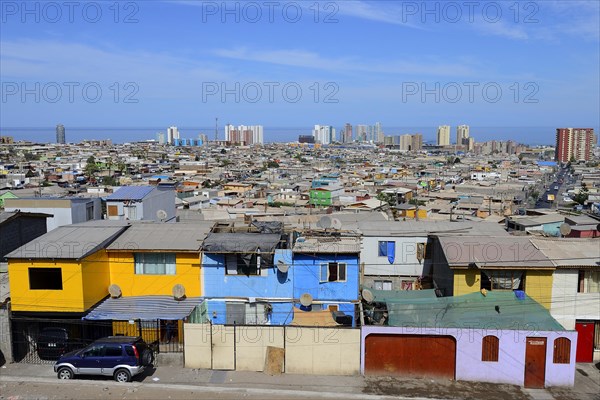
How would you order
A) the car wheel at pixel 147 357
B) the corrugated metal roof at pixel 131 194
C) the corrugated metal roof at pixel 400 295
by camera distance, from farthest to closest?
1. the corrugated metal roof at pixel 131 194
2. the corrugated metal roof at pixel 400 295
3. the car wheel at pixel 147 357

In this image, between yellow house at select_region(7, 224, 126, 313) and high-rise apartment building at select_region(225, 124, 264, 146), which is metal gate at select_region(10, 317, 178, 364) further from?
high-rise apartment building at select_region(225, 124, 264, 146)

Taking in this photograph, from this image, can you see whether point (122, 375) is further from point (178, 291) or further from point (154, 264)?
point (154, 264)

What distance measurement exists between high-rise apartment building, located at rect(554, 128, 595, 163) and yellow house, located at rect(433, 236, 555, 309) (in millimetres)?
108228

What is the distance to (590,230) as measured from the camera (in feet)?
51.2

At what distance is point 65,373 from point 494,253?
7.70 m

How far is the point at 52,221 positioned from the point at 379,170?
2398 inches

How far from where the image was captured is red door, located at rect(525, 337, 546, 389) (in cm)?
869

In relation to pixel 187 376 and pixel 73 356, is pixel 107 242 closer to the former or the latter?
pixel 73 356

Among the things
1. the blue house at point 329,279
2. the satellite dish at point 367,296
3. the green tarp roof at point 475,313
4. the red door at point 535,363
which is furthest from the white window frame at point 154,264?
the red door at point 535,363

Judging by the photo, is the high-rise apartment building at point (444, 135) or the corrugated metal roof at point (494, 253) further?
the high-rise apartment building at point (444, 135)

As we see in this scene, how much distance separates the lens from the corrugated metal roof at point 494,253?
32.7ft

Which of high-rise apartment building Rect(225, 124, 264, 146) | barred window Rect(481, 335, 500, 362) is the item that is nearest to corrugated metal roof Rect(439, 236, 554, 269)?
barred window Rect(481, 335, 500, 362)

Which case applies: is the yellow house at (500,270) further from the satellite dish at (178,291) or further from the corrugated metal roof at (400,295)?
the satellite dish at (178,291)

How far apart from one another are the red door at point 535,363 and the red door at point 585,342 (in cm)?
169
